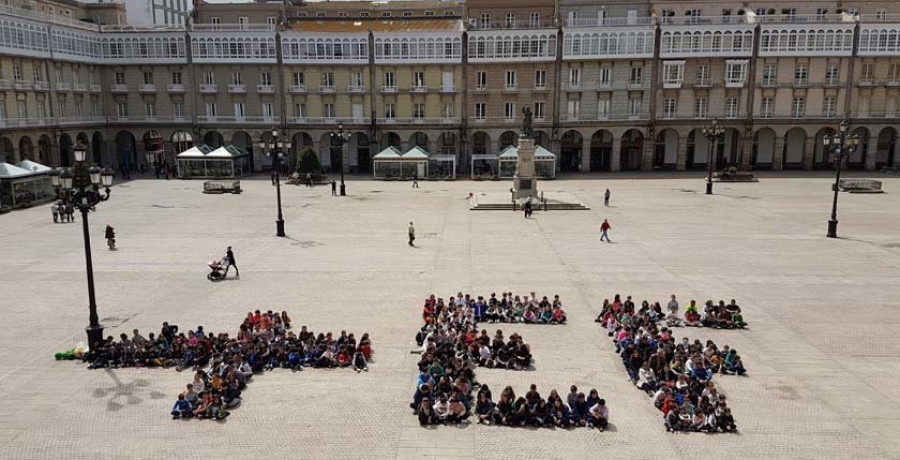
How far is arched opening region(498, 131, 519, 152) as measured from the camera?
235 feet

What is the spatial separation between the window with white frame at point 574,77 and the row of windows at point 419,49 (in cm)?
1100

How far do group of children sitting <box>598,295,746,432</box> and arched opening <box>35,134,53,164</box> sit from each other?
188 ft

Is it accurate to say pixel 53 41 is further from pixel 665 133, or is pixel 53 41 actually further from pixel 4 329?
pixel 665 133

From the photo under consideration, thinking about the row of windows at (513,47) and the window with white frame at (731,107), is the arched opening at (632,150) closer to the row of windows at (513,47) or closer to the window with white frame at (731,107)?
the window with white frame at (731,107)

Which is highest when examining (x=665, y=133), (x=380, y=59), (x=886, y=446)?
(x=380, y=59)

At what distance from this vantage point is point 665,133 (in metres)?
71.2

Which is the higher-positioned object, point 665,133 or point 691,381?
point 665,133

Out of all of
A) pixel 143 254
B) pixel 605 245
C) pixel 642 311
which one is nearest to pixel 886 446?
pixel 642 311

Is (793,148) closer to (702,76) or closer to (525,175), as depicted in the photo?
(702,76)

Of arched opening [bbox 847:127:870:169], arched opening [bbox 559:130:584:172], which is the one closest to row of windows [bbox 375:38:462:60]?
arched opening [bbox 559:130:584:172]

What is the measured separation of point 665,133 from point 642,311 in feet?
179

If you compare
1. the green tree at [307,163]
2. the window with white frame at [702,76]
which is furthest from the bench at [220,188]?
the window with white frame at [702,76]

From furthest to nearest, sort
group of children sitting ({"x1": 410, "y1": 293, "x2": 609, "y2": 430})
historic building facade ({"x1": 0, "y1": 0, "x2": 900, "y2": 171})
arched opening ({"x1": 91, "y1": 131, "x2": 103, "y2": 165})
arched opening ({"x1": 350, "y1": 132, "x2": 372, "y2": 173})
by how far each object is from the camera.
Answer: arched opening ({"x1": 350, "y1": 132, "x2": 372, "y2": 173}) < arched opening ({"x1": 91, "y1": 131, "x2": 103, "y2": 165}) < historic building facade ({"x1": 0, "y1": 0, "x2": 900, "y2": 171}) < group of children sitting ({"x1": 410, "y1": 293, "x2": 609, "y2": 430})

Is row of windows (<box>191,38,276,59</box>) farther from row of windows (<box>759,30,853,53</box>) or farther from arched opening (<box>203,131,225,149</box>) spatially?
row of windows (<box>759,30,853,53</box>)
